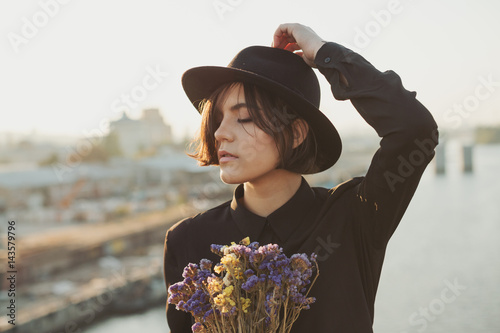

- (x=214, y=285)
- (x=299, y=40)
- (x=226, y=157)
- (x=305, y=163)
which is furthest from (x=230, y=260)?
(x=299, y=40)

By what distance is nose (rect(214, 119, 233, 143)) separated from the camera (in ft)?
4.27

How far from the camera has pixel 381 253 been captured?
135 centimetres

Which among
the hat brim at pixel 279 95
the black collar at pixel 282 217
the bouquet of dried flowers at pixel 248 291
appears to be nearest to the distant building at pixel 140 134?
the hat brim at pixel 279 95

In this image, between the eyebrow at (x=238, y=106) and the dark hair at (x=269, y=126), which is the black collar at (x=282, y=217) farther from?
the eyebrow at (x=238, y=106)

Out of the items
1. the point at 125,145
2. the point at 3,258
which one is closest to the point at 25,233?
the point at 3,258

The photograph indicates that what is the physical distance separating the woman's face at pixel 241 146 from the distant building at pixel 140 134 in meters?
43.9

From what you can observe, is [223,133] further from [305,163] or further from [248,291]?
[248,291]

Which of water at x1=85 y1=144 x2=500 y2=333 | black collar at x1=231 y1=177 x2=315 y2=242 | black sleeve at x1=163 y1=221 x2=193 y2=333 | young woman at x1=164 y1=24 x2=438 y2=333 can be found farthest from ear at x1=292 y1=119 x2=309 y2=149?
water at x1=85 y1=144 x2=500 y2=333

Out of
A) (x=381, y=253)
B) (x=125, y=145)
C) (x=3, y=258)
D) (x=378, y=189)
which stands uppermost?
(x=125, y=145)

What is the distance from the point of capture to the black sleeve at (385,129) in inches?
46.0

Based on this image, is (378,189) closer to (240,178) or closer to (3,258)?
(240,178)

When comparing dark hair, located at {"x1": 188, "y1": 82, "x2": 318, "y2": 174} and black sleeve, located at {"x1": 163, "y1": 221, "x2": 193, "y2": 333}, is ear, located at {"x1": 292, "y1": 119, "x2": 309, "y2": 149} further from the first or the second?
black sleeve, located at {"x1": 163, "y1": 221, "x2": 193, "y2": 333}

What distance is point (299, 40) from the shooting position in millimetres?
1367

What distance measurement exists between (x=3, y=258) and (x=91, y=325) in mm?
8333
